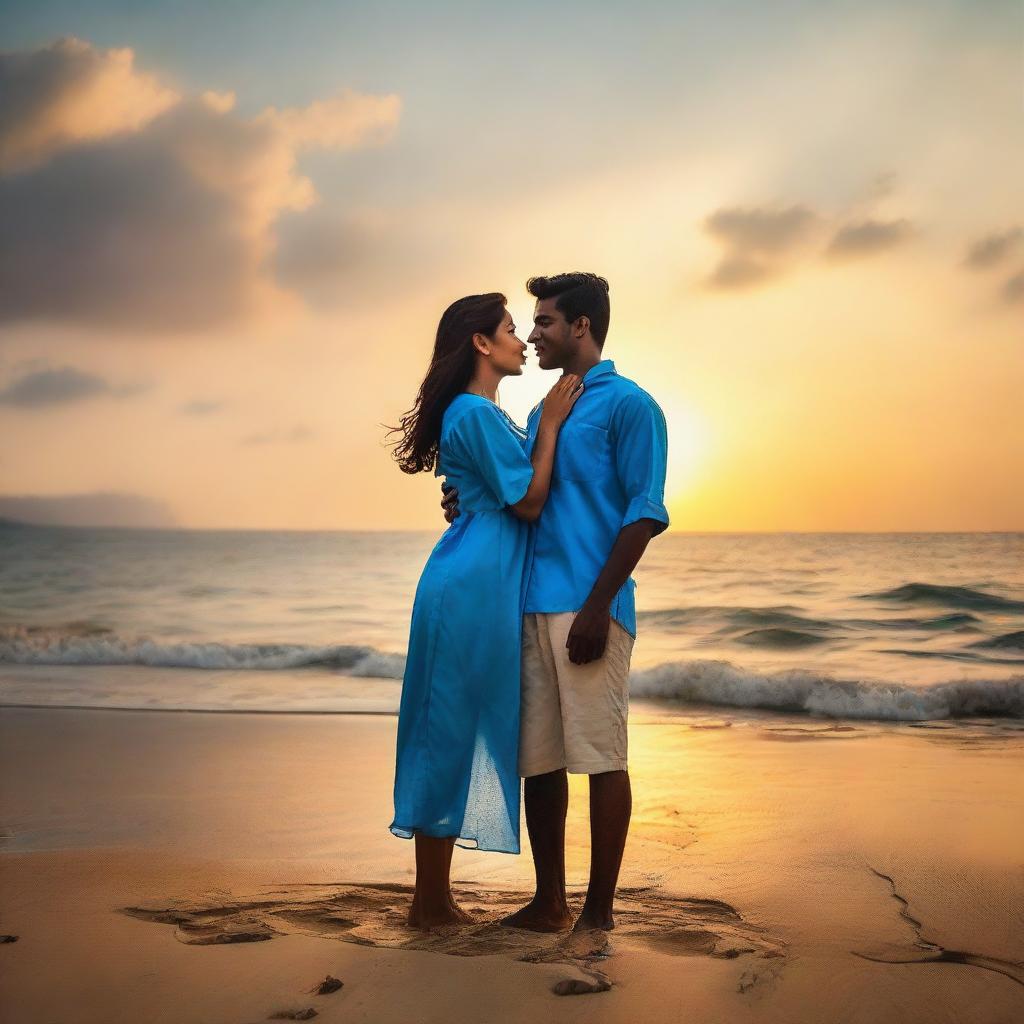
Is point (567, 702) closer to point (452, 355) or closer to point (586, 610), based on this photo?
point (586, 610)

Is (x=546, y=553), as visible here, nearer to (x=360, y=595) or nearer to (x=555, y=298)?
(x=555, y=298)

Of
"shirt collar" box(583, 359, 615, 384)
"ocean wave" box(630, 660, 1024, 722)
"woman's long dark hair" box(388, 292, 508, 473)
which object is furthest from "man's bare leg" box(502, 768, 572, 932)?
"ocean wave" box(630, 660, 1024, 722)

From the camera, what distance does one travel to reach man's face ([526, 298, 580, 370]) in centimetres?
339

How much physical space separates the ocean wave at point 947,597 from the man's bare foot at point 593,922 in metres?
15.0

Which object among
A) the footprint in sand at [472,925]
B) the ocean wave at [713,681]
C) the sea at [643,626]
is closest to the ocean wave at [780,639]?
the sea at [643,626]

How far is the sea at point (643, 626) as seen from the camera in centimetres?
1016

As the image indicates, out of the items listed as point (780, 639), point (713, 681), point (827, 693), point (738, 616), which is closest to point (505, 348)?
point (827, 693)

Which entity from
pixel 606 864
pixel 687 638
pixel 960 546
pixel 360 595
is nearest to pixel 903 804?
pixel 606 864

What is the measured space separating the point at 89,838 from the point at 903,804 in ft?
12.1

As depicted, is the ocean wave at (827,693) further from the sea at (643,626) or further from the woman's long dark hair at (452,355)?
the woman's long dark hair at (452,355)

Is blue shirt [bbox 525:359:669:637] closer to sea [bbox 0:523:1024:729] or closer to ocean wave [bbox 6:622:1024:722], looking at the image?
sea [bbox 0:523:1024:729]

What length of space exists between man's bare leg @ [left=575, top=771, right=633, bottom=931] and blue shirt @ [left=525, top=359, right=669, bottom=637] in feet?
1.46

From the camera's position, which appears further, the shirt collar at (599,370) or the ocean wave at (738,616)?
the ocean wave at (738,616)

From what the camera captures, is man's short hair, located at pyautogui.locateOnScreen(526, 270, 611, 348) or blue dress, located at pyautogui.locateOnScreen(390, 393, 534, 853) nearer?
blue dress, located at pyautogui.locateOnScreen(390, 393, 534, 853)
